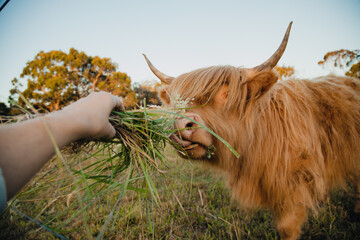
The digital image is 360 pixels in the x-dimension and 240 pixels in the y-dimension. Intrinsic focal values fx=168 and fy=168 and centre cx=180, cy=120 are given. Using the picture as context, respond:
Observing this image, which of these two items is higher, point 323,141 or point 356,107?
point 356,107

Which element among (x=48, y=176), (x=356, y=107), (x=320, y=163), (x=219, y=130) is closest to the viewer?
(x=48, y=176)

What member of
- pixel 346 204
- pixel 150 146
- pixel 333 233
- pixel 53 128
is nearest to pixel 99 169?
pixel 150 146

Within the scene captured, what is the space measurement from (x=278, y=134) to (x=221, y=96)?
813 millimetres

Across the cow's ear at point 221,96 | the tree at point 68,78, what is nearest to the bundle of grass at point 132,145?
the cow's ear at point 221,96

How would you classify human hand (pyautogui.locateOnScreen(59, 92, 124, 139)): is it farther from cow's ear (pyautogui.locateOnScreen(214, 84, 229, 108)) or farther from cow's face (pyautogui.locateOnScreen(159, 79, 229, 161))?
cow's ear (pyautogui.locateOnScreen(214, 84, 229, 108))

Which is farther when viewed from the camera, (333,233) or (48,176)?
(333,233)

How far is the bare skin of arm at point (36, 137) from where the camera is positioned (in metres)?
0.54

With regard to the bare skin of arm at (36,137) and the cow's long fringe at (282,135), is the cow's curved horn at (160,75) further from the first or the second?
the bare skin of arm at (36,137)

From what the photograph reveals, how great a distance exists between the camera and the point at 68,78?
870 inches

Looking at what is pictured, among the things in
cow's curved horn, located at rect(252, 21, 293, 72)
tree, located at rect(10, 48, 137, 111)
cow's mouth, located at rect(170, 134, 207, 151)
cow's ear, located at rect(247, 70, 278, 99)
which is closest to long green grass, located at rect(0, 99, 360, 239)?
cow's mouth, located at rect(170, 134, 207, 151)

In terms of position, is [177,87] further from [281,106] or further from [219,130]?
[281,106]

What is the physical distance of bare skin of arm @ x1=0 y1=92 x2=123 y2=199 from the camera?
54 cm

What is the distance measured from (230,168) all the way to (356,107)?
5.47 ft

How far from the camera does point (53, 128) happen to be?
651 mm
